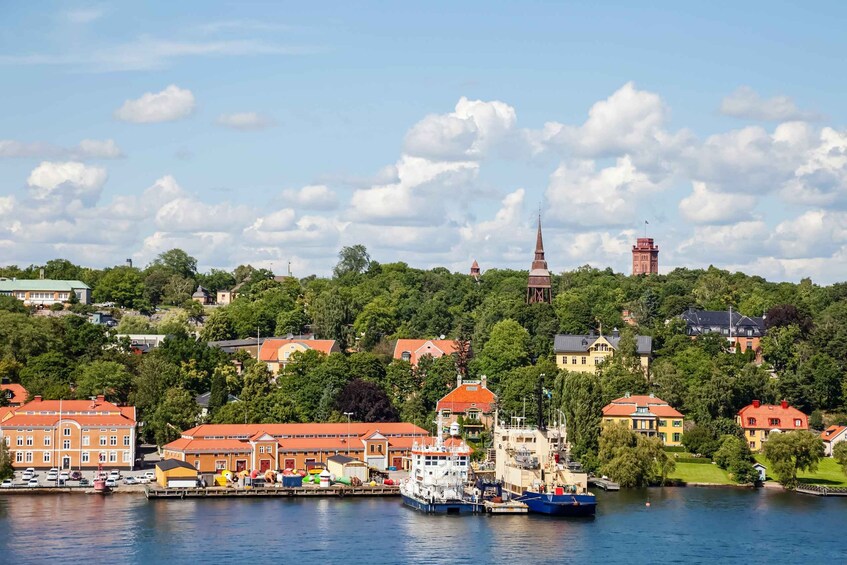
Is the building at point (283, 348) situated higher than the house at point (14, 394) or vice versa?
the building at point (283, 348)

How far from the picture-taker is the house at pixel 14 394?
91.2 m

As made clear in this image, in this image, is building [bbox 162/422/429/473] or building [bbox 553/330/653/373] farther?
building [bbox 553/330/653/373]

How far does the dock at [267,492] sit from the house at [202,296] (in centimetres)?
8670

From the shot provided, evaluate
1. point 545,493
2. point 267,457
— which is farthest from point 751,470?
point 267,457

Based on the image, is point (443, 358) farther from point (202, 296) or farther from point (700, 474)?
point (202, 296)

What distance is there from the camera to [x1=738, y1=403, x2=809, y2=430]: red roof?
9312 cm

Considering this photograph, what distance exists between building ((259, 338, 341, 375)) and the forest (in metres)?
2.25

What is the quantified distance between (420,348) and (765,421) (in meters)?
30.2

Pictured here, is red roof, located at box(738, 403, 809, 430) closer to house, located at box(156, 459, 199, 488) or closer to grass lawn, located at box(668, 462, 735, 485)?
grass lawn, located at box(668, 462, 735, 485)

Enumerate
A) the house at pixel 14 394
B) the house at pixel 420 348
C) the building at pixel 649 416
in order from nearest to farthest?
1. the house at pixel 14 394
2. the building at pixel 649 416
3. the house at pixel 420 348

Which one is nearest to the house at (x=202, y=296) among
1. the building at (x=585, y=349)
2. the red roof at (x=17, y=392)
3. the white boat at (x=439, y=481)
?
the building at (x=585, y=349)

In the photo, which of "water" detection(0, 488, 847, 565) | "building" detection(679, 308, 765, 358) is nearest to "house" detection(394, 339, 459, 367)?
"building" detection(679, 308, 765, 358)

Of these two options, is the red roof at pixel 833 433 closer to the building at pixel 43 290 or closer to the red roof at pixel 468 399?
the red roof at pixel 468 399

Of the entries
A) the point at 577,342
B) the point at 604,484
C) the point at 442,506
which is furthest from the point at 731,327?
the point at 442,506
